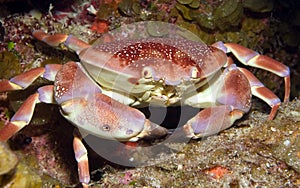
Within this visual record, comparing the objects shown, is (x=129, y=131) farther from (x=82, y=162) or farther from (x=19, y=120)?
(x=19, y=120)

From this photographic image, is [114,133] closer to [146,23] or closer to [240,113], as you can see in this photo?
[240,113]

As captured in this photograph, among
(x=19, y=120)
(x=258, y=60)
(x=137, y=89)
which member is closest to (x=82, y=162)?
(x=19, y=120)

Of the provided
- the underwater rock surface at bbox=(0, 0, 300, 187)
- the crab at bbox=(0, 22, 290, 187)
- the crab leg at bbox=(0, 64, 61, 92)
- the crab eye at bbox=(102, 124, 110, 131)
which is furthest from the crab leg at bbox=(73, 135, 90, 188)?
the crab leg at bbox=(0, 64, 61, 92)

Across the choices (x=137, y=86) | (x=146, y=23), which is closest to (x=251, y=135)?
(x=137, y=86)

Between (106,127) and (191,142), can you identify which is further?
(191,142)

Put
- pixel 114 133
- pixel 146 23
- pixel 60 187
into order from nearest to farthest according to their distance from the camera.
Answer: pixel 114 133 → pixel 60 187 → pixel 146 23

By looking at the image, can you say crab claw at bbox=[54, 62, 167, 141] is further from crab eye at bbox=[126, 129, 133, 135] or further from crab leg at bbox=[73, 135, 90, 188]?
crab leg at bbox=[73, 135, 90, 188]

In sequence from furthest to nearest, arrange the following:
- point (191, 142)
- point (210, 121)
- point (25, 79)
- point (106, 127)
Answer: point (25, 79) → point (191, 142) → point (210, 121) → point (106, 127)

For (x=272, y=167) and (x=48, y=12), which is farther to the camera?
(x=48, y=12)
